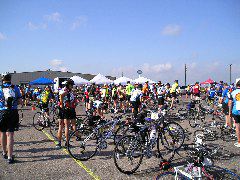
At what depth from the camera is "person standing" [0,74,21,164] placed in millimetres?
5477

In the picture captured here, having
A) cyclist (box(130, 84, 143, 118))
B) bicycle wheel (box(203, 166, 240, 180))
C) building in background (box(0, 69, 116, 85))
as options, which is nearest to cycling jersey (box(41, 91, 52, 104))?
cyclist (box(130, 84, 143, 118))

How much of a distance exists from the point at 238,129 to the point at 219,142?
37.3 inches

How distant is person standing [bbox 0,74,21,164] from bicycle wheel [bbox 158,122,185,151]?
3.73m

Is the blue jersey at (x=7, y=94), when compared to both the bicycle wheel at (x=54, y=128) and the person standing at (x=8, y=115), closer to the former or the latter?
the person standing at (x=8, y=115)

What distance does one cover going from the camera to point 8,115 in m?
5.54

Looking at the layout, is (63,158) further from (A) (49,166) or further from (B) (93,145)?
(B) (93,145)

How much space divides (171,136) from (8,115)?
4.31 meters

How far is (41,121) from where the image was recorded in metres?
9.69

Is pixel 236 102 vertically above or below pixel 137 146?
above

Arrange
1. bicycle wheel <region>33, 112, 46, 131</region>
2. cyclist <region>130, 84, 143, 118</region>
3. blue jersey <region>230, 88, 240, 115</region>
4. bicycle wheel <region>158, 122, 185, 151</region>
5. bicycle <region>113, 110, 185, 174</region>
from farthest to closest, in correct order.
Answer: cyclist <region>130, 84, 143, 118</region> < bicycle wheel <region>33, 112, 46, 131</region> < blue jersey <region>230, 88, 240, 115</region> < bicycle wheel <region>158, 122, 185, 151</region> < bicycle <region>113, 110, 185, 174</region>

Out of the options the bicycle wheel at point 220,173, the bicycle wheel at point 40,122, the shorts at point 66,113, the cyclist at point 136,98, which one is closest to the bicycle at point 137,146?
the bicycle wheel at point 220,173

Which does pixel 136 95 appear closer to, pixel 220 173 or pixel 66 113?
pixel 66 113

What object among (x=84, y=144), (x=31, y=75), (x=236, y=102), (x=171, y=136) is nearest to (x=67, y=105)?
(x=84, y=144)

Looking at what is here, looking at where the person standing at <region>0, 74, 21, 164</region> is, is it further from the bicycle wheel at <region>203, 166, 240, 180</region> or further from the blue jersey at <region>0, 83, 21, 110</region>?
the bicycle wheel at <region>203, 166, 240, 180</region>
